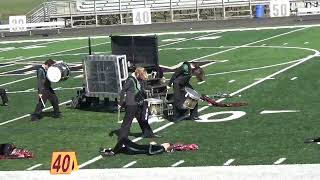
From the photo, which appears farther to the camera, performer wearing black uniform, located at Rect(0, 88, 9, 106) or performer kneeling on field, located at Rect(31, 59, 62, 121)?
performer wearing black uniform, located at Rect(0, 88, 9, 106)

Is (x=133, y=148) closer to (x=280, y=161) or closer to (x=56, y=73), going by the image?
(x=280, y=161)

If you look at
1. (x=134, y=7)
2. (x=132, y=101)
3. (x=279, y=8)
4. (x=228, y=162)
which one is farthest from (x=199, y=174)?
(x=134, y=7)

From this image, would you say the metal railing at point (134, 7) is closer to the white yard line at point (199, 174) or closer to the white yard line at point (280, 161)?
the white yard line at point (280, 161)

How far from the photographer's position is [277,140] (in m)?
15.2

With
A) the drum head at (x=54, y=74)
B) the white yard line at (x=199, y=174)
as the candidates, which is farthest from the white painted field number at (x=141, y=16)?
the white yard line at (x=199, y=174)

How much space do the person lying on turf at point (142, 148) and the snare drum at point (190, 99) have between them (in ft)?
8.77

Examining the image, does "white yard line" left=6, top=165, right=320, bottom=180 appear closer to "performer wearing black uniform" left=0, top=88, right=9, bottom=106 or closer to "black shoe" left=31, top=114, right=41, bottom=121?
"black shoe" left=31, top=114, right=41, bottom=121

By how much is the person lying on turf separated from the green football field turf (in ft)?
0.48

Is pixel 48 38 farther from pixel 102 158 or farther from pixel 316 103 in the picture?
pixel 102 158

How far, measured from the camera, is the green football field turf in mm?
14297

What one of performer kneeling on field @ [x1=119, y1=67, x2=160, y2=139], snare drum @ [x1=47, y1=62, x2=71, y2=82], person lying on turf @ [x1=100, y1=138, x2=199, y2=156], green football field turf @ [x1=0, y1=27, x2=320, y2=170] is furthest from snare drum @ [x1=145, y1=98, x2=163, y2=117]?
snare drum @ [x1=47, y1=62, x2=71, y2=82]

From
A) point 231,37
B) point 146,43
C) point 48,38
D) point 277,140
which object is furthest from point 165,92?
point 48,38

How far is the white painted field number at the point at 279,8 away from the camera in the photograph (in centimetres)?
5300

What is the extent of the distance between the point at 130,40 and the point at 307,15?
3244 cm
